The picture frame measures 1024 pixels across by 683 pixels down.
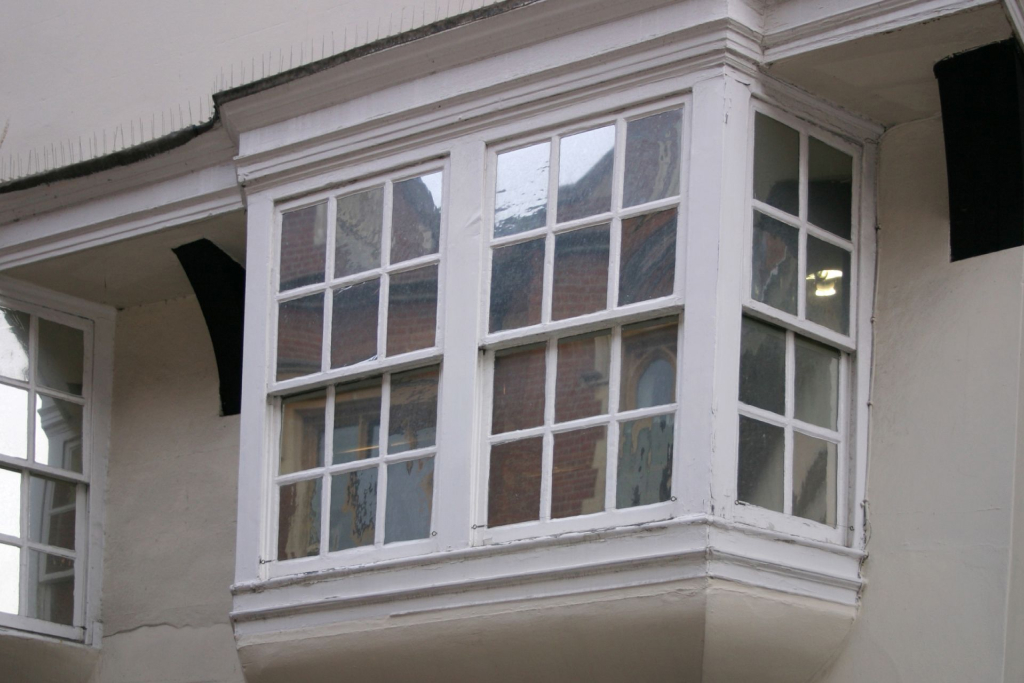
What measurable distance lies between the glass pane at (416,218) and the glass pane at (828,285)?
5.51 ft

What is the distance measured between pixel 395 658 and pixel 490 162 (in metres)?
2.24

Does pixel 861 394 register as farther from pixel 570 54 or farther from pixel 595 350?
pixel 570 54

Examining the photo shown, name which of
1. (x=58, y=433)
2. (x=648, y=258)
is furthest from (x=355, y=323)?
(x=58, y=433)

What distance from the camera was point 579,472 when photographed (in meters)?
6.75

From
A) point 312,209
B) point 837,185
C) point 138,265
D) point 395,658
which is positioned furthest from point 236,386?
point 837,185

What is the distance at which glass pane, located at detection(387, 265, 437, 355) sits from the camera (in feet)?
24.1

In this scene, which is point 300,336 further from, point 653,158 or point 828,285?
point 828,285

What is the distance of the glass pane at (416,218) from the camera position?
7.44 meters

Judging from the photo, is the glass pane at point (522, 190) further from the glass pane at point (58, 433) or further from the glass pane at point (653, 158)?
the glass pane at point (58, 433)

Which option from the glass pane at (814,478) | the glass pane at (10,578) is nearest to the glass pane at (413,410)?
the glass pane at (814,478)

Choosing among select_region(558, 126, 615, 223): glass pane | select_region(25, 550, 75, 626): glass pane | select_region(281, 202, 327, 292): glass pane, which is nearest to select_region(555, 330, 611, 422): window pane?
select_region(558, 126, 615, 223): glass pane

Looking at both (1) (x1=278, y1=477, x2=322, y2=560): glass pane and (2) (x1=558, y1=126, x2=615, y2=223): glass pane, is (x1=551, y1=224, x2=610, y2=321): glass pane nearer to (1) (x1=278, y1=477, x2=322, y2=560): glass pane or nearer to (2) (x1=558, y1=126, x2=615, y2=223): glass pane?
(2) (x1=558, y1=126, x2=615, y2=223): glass pane

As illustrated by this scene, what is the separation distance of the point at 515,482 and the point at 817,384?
134cm

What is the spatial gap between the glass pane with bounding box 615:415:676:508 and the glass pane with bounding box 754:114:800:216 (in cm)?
109
